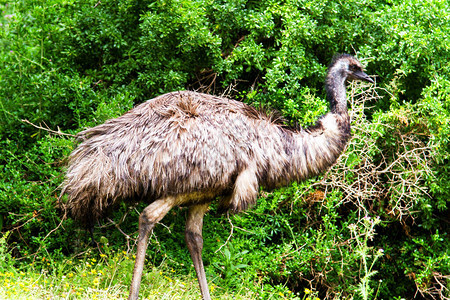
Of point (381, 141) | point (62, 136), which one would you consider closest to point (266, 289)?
point (381, 141)

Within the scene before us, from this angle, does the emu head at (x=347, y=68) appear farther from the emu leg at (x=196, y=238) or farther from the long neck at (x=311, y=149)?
the emu leg at (x=196, y=238)

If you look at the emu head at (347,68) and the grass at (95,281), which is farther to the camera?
the emu head at (347,68)

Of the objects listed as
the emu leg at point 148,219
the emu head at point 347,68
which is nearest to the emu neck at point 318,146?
the emu head at point 347,68

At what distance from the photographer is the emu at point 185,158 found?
434cm

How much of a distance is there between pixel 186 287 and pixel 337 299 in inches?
53.4

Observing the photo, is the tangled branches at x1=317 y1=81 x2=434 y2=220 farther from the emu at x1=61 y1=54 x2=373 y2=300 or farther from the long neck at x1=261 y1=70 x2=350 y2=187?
the emu at x1=61 y1=54 x2=373 y2=300

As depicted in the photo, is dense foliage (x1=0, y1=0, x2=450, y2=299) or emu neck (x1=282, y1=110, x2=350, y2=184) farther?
dense foliage (x1=0, y1=0, x2=450, y2=299)

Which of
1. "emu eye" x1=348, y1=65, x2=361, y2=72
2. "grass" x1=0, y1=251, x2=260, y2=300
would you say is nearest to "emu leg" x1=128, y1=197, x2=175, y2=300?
"grass" x1=0, y1=251, x2=260, y2=300

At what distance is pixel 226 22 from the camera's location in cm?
588

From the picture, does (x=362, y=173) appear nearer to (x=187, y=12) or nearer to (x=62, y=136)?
(x=187, y=12)

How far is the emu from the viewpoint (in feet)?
14.2

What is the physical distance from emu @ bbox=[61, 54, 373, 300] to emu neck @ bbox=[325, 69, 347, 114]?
0.23m

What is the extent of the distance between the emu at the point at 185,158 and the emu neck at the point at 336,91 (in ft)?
0.75

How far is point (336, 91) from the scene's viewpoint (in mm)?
5094
